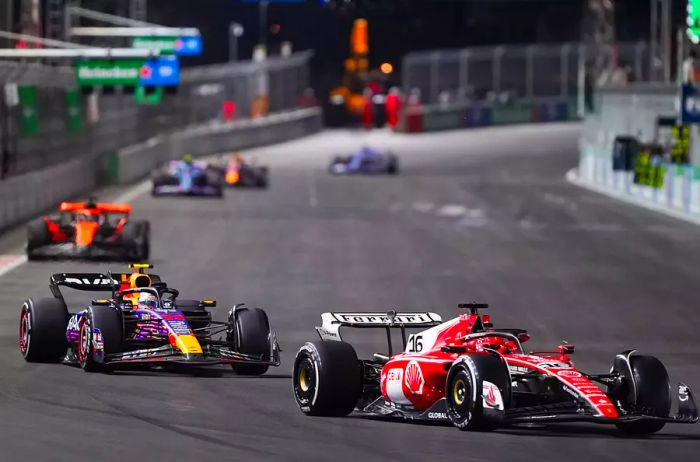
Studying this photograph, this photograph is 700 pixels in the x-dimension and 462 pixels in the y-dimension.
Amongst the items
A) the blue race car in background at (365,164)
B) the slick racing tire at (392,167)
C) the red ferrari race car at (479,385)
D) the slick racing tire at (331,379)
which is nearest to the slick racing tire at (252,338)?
the red ferrari race car at (479,385)

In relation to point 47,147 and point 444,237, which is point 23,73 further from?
point 444,237

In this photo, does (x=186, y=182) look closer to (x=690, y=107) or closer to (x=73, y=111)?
(x=73, y=111)

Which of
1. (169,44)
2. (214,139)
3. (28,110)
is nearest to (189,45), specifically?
(169,44)

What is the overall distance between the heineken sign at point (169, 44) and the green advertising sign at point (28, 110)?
11739 mm

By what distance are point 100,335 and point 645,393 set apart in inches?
209

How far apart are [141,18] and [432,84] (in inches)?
950

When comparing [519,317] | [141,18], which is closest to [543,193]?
[141,18]

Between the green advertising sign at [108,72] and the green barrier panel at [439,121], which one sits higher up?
the green advertising sign at [108,72]

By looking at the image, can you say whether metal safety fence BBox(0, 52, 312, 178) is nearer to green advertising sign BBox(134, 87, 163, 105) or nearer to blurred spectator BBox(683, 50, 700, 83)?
green advertising sign BBox(134, 87, 163, 105)

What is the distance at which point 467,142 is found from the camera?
76000 mm

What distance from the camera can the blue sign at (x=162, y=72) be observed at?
48.9m

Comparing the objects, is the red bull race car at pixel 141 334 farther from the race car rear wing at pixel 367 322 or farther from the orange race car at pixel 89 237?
the orange race car at pixel 89 237

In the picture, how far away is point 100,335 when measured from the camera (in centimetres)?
1559

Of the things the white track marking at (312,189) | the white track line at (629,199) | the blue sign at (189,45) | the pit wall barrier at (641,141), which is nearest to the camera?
the white track line at (629,199)
